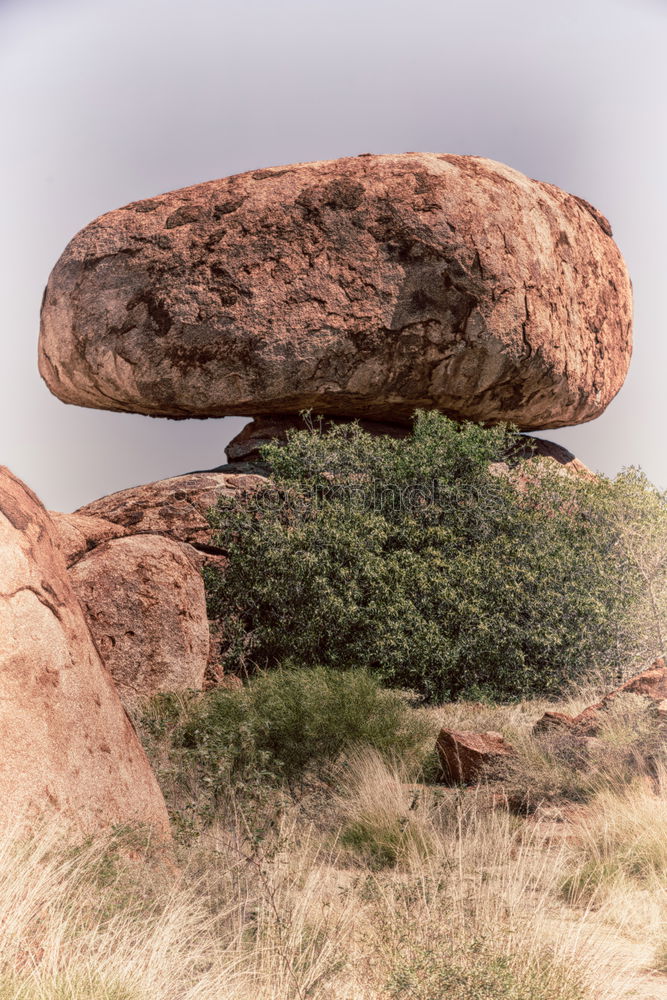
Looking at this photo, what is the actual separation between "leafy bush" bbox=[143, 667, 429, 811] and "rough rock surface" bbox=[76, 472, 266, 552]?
126 inches

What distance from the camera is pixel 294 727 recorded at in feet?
25.7

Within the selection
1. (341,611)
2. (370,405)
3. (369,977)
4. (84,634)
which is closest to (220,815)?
(84,634)

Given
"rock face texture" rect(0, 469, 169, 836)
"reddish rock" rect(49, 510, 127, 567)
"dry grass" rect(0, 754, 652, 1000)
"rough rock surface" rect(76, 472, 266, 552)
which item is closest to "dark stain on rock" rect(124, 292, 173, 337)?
"rough rock surface" rect(76, 472, 266, 552)

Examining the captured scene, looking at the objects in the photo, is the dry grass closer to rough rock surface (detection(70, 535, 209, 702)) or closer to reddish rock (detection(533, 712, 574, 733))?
reddish rock (detection(533, 712, 574, 733))

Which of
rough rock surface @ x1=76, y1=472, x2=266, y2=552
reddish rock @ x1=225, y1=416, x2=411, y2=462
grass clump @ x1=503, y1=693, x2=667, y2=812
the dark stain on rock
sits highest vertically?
the dark stain on rock

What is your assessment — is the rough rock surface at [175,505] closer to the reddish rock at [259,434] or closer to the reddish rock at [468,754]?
the reddish rock at [259,434]

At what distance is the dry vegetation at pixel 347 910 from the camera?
317cm

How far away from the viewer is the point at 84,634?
4430 millimetres

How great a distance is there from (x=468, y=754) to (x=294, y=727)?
157cm

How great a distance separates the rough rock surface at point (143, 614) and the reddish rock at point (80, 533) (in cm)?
29

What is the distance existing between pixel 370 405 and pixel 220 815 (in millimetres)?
8682

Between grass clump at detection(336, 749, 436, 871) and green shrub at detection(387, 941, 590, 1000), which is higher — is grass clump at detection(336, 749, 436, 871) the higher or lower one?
the lower one

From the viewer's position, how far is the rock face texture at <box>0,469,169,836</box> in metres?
3.74

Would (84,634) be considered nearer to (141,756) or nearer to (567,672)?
(141,756)
